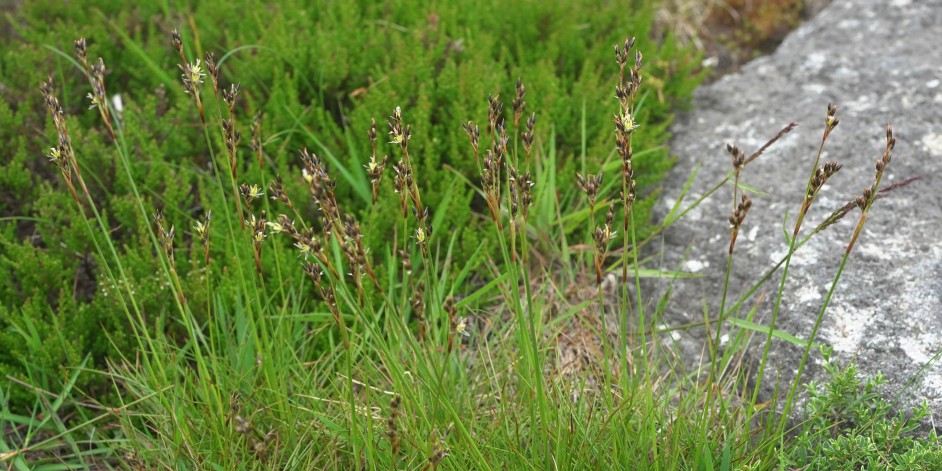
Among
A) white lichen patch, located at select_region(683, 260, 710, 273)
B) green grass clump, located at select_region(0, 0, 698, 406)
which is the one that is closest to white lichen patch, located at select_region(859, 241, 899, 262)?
white lichen patch, located at select_region(683, 260, 710, 273)

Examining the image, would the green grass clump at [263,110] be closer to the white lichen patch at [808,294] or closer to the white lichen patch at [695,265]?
the white lichen patch at [695,265]

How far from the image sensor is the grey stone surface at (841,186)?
2.80 m

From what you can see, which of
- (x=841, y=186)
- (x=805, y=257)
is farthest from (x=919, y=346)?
(x=841, y=186)

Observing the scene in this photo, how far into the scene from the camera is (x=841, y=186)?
3562 millimetres

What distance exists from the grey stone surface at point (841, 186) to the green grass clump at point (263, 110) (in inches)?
11.8

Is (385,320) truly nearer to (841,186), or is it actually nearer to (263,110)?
(263,110)

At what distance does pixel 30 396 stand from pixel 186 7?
8.09 feet

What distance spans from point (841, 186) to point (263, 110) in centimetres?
264

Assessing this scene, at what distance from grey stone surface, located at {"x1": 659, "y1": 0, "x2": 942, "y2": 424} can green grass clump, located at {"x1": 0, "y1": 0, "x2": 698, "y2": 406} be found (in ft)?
0.98

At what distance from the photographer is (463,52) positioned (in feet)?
14.0

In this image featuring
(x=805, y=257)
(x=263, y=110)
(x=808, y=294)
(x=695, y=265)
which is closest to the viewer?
(x=808, y=294)

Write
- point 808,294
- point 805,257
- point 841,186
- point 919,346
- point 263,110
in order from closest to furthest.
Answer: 1. point 919,346
2. point 808,294
3. point 805,257
4. point 841,186
5. point 263,110

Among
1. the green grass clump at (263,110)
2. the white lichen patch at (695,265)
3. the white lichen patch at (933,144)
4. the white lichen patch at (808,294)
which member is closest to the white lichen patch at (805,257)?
the white lichen patch at (808,294)

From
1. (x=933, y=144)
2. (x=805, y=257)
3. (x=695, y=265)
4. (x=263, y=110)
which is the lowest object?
(x=695, y=265)
